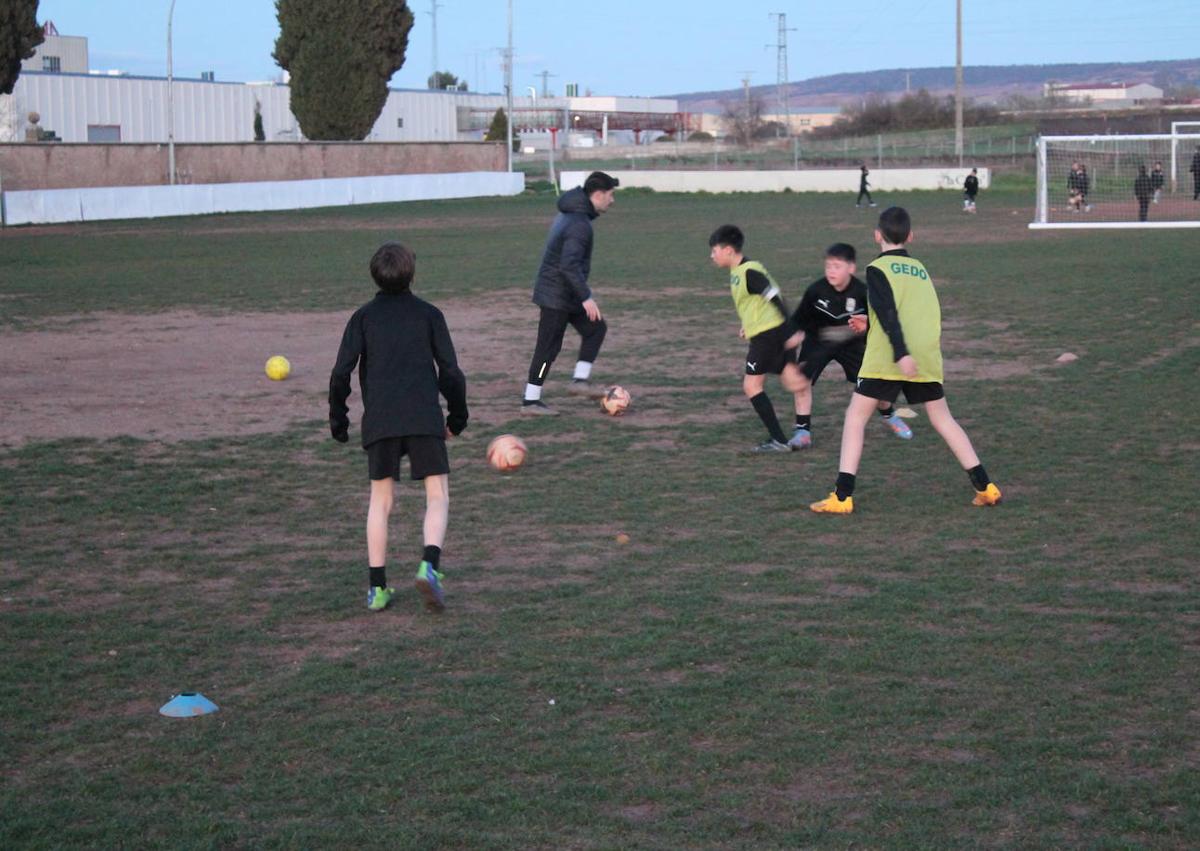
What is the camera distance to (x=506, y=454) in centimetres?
903

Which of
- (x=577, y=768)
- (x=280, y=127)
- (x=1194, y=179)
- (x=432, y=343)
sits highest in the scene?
(x=280, y=127)

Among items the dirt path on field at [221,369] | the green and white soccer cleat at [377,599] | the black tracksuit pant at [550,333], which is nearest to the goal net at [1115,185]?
the dirt path on field at [221,369]

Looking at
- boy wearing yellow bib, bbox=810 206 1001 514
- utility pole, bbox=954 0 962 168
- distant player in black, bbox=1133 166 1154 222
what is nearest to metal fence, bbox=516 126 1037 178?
utility pole, bbox=954 0 962 168

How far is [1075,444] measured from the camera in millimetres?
9633

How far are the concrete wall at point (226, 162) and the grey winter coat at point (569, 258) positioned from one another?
34.6m

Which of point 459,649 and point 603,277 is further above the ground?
point 603,277

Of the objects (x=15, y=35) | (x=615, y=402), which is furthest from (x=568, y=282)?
(x=15, y=35)

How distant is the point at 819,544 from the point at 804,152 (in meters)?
66.7

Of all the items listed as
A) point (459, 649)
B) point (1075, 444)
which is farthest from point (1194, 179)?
point (459, 649)

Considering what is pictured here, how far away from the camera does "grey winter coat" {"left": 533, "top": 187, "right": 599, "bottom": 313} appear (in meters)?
10.8

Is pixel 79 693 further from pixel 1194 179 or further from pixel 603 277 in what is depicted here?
pixel 1194 179

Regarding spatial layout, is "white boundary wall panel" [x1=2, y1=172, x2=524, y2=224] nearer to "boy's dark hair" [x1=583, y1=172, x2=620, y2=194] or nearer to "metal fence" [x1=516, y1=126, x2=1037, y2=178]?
"metal fence" [x1=516, y1=126, x2=1037, y2=178]

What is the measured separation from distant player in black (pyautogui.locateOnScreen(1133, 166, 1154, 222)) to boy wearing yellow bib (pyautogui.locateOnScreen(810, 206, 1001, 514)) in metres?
29.0

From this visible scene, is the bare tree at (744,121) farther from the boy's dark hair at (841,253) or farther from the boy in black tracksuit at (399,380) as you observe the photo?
the boy in black tracksuit at (399,380)
